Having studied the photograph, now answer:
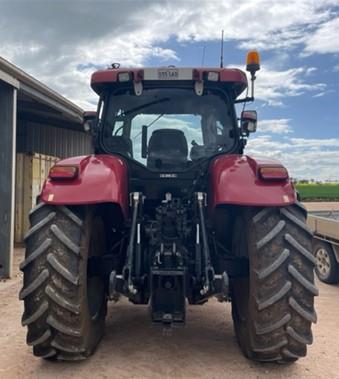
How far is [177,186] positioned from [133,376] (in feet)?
5.31

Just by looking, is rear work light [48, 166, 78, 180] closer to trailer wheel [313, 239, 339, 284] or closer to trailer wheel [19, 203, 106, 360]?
trailer wheel [19, 203, 106, 360]

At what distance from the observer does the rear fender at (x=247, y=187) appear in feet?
10.6

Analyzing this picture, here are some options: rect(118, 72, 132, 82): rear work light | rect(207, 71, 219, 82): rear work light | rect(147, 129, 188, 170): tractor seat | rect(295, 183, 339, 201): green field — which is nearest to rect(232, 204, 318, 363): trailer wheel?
rect(147, 129, 188, 170): tractor seat

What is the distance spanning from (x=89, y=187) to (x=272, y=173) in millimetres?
1380

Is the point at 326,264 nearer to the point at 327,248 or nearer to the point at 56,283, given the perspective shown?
the point at 327,248

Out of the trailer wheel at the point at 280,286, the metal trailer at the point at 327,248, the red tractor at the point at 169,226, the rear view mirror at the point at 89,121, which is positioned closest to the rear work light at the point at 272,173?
the red tractor at the point at 169,226

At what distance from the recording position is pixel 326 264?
22.6 feet

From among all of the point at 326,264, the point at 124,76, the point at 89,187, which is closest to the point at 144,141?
the point at 124,76

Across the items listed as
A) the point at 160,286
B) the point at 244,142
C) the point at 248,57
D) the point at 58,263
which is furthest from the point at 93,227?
the point at 248,57

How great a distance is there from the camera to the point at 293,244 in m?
3.20

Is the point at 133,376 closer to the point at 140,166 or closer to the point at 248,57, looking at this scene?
the point at 140,166

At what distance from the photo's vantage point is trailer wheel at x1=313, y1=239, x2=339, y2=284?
6707 mm

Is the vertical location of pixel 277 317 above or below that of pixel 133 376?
above

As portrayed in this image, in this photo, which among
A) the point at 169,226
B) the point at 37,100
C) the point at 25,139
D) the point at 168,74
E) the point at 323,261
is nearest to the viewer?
the point at 169,226
